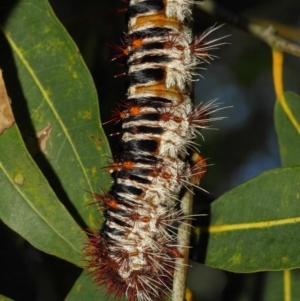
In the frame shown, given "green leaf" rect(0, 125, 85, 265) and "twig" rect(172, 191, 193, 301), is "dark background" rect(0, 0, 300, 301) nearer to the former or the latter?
"twig" rect(172, 191, 193, 301)

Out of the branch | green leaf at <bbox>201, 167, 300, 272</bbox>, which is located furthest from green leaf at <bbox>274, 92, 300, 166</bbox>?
green leaf at <bbox>201, 167, 300, 272</bbox>

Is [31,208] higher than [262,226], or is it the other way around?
[262,226]

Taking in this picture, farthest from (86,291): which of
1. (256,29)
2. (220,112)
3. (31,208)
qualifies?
(220,112)

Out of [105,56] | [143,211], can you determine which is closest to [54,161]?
[143,211]

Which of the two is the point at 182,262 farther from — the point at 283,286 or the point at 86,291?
the point at 283,286

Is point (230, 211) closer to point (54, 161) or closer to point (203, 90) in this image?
point (54, 161)
